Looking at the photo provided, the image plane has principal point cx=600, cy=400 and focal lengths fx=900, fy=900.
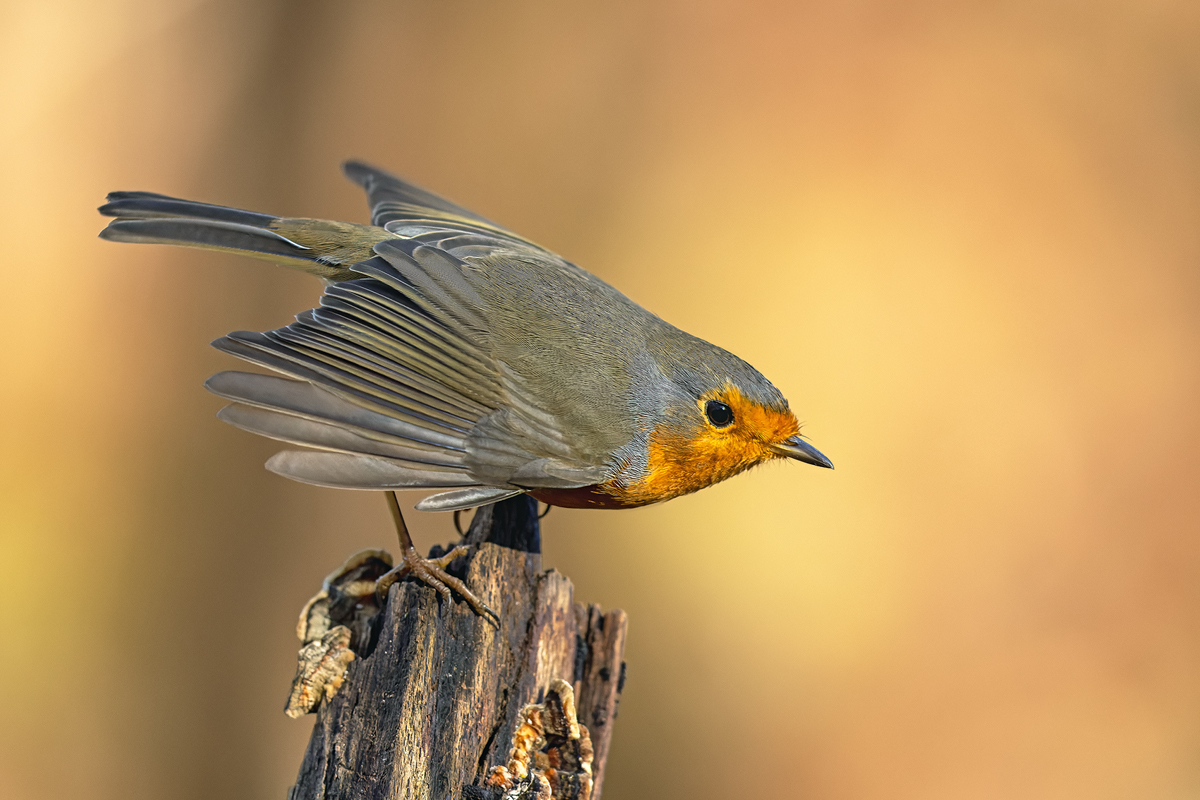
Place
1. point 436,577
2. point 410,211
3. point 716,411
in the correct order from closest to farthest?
point 436,577 → point 716,411 → point 410,211

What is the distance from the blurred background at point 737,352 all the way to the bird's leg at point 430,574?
234cm

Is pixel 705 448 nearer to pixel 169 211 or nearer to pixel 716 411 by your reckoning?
pixel 716 411

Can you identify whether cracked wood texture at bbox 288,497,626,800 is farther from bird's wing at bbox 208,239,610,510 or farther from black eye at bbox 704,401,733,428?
black eye at bbox 704,401,733,428

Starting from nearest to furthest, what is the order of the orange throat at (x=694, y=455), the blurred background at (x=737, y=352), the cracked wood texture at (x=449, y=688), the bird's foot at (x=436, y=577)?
the cracked wood texture at (x=449, y=688)
the bird's foot at (x=436, y=577)
the orange throat at (x=694, y=455)
the blurred background at (x=737, y=352)

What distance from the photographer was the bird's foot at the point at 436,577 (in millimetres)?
2270

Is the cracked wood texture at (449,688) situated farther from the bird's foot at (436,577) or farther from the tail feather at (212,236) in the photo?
the tail feather at (212,236)

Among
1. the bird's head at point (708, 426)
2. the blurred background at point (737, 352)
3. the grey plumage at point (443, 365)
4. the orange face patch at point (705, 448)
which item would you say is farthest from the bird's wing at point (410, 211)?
the blurred background at point (737, 352)

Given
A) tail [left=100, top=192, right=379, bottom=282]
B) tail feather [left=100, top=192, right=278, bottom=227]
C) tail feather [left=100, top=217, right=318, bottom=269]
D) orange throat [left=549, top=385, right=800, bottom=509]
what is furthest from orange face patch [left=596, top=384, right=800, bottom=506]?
tail feather [left=100, top=192, right=278, bottom=227]

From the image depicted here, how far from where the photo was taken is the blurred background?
4.33 m

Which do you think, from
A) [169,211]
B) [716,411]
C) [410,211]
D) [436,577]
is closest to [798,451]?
[716,411]

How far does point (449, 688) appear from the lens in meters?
2.16

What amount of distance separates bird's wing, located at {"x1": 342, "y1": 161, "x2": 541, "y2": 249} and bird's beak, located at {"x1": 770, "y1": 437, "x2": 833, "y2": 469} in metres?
1.23

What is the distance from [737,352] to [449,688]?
8.93 ft

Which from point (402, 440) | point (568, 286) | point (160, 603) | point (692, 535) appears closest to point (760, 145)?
Result: point (692, 535)
